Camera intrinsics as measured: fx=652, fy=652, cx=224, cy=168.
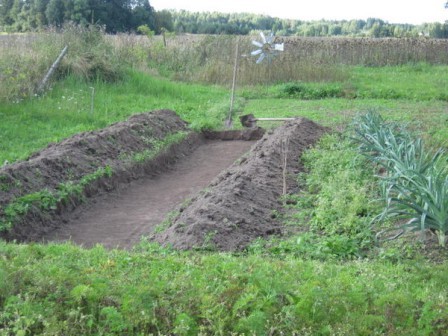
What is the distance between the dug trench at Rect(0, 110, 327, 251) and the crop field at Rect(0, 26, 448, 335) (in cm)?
5

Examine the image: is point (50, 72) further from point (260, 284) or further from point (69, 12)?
point (69, 12)

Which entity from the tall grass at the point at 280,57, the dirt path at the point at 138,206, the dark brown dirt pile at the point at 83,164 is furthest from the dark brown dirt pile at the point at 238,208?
the tall grass at the point at 280,57

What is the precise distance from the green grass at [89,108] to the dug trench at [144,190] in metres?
1.27

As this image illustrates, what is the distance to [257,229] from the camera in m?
7.32

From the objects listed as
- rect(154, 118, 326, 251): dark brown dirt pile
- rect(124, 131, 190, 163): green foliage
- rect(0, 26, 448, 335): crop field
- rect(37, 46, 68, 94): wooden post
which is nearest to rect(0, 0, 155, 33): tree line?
rect(37, 46, 68, 94): wooden post

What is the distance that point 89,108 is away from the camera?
15992mm

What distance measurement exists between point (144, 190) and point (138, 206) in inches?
37.8

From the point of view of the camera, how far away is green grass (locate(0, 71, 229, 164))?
1266 centimetres

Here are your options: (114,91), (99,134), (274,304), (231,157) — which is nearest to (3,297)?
(274,304)

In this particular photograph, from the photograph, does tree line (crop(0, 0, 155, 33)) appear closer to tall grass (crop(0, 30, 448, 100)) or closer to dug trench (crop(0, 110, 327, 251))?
tall grass (crop(0, 30, 448, 100))

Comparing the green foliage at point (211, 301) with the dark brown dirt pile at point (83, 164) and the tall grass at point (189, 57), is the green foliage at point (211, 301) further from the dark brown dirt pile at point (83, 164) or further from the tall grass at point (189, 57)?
the tall grass at point (189, 57)

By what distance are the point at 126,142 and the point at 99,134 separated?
0.56 metres

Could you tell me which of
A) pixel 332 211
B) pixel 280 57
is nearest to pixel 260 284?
pixel 332 211

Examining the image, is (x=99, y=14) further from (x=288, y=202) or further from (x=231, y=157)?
(x=288, y=202)
